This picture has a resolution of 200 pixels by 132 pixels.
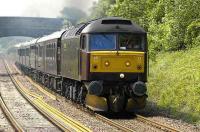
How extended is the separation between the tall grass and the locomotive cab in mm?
1944

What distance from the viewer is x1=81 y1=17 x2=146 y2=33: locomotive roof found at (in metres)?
17.2

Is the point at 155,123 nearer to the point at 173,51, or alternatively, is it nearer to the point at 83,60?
the point at 83,60

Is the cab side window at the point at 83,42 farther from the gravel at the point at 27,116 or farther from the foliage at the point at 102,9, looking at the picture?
the foliage at the point at 102,9

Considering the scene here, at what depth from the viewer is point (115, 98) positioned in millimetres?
16938

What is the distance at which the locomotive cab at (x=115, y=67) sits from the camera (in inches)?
666

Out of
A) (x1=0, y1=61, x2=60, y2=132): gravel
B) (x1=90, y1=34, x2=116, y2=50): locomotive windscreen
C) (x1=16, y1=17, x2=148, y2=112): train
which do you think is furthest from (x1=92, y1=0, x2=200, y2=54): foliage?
(x1=90, y1=34, x2=116, y2=50): locomotive windscreen

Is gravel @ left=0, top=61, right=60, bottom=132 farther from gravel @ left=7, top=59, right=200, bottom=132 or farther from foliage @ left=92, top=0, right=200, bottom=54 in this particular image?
foliage @ left=92, top=0, right=200, bottom=54

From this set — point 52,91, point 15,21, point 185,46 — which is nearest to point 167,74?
point 185,46

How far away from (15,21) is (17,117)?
90.9m

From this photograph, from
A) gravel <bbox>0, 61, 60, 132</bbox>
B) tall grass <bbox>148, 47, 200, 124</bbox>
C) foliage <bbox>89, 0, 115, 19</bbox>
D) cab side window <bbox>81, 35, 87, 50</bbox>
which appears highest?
foliage <bbox>89, 0, 115, 19</bbox>

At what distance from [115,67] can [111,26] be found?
1.48 metres

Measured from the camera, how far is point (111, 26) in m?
17.3

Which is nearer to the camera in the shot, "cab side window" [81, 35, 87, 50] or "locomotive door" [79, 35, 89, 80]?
"locomotive door" [79, 35, 89, 80]

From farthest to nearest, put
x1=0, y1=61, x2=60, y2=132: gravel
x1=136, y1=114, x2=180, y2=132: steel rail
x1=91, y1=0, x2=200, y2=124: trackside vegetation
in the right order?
1. x1=91, y1=0, x2=200, y2=124: trackside vegetation
2. x1=0, y1=61, x2=60, y2=132: gravel
3. x1=136, y1=114, x2=180, y2=132: steel rail
